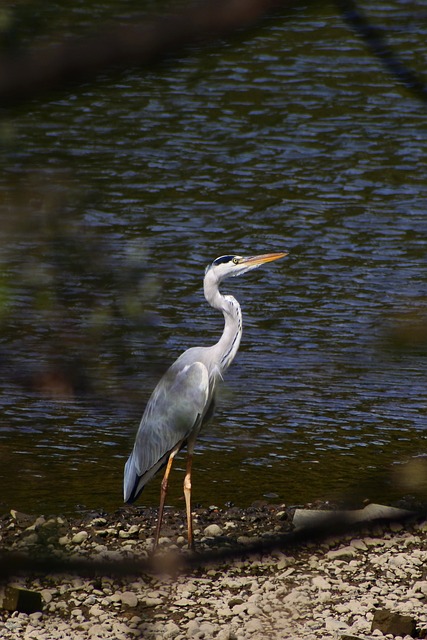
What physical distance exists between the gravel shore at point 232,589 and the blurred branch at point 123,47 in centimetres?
371

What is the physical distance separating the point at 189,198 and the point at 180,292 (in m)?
2.14

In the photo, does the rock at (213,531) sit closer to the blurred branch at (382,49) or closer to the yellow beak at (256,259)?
the yellow beak at (256,259)

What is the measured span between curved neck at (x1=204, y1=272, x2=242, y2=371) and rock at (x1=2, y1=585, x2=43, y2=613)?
4.98 ft

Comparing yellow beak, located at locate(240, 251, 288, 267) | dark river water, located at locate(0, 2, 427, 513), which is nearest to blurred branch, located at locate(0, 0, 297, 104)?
dark river water, located at locate(0, 2, 427, 513)

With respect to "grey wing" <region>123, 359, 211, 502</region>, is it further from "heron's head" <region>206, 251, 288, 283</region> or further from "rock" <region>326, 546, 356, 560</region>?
"rock" <region>326, 546, 356, 560</region>

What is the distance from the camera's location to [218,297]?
5.73 metres

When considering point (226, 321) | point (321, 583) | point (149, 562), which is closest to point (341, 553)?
point (321, 583)

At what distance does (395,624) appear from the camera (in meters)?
4.61

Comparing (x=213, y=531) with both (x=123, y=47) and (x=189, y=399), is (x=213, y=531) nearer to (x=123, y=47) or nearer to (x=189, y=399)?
(x=189, y=399)

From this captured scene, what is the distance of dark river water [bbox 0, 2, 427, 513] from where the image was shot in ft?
4.78

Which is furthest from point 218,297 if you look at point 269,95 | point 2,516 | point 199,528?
point 269,95

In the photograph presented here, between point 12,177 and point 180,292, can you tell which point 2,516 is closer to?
point 180,292

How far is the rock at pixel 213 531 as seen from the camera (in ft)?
18.3

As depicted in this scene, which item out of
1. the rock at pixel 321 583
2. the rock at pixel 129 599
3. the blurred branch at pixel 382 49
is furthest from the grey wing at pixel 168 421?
the blurred branch at pixel 382 49
